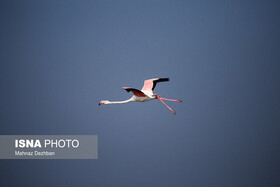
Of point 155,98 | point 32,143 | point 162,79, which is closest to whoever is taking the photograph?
point 155,98

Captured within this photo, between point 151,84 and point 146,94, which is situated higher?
point 151,84

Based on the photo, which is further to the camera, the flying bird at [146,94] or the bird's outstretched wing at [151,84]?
the bird's outstretched wing at [151,84]

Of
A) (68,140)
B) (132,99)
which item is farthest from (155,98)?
(68,140)

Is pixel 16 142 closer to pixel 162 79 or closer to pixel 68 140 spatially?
pixel 68 140

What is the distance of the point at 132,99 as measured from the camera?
8.86 feet

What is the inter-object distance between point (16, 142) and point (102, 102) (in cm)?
195

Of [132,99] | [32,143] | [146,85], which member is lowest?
[32,143]

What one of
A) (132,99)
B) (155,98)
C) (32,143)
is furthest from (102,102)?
(32,143)

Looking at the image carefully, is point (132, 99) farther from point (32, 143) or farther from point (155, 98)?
point (32, 143)

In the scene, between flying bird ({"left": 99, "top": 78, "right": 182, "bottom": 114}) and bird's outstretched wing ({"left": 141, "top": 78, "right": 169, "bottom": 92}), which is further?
bird's outstretched wing ({"left": 141, "top": 78, "right": 169, "bottom": 92})

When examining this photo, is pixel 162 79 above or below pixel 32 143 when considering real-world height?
above

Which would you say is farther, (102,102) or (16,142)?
(16,142)

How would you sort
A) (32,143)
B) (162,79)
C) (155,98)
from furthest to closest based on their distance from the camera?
(32,143), (162,79), (155,98)

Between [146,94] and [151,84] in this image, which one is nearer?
[146,94]
